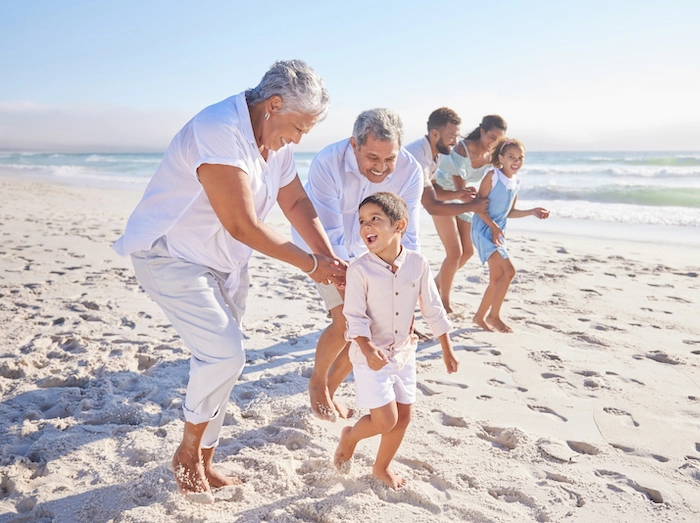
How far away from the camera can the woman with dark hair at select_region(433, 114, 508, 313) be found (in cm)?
570

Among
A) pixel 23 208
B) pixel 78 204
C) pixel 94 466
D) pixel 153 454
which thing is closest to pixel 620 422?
pixel 153 454

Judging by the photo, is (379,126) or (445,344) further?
(379,126)

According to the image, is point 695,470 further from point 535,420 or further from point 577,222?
point 577,222

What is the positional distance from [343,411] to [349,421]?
73mm

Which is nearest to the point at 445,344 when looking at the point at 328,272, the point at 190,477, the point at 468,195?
the point at 328,272

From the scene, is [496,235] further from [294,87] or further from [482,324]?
[294,87]

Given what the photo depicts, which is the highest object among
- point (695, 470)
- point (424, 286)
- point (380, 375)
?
point (424, 286)

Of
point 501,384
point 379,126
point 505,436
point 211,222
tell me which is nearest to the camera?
point 211,222

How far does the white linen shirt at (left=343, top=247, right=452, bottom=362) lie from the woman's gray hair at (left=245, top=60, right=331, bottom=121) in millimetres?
734

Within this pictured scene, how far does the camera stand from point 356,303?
2.73m

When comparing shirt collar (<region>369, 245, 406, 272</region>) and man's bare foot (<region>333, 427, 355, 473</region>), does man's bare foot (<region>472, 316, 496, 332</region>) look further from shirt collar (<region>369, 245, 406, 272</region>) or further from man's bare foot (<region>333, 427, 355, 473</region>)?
shirt collar (<region>369, 245, 406, 272</region>)

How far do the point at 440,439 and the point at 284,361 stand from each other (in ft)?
Answer: 5.11

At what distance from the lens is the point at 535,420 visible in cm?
359

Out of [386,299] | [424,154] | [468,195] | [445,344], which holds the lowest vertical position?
[445,344]
